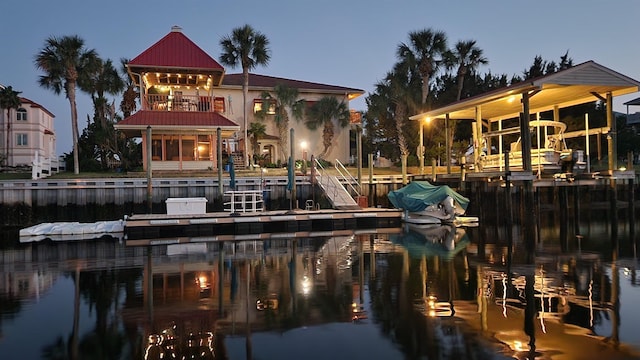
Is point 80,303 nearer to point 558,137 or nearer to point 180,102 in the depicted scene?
point 558,137

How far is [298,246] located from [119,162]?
83.2 ft

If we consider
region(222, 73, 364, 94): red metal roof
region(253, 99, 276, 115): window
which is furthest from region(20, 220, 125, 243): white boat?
region(222, 73, 364, 94): red metal roof

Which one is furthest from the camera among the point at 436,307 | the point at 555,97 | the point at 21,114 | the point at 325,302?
the point at 21,114

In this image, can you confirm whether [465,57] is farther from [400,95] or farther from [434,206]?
[434,206]

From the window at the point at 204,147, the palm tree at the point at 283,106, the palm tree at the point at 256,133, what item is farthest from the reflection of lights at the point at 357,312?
the palm tree at the point at 283,106

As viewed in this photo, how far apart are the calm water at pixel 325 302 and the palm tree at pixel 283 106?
23318mm

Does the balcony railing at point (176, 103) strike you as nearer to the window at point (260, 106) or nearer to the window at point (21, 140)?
the window at point (260, 106)

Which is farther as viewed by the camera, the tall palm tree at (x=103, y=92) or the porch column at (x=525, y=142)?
the tall palm tree at (x=103, y=92)

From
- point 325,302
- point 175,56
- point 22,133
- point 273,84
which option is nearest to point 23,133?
point 22,133

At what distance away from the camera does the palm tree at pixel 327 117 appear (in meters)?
39.6

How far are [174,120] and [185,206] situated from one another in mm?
10806

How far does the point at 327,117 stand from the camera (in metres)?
39.7

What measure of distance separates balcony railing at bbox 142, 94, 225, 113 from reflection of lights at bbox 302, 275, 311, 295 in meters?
22.6

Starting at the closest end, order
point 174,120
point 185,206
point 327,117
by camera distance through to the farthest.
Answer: point 185,206
point 174,120
point 327,117
